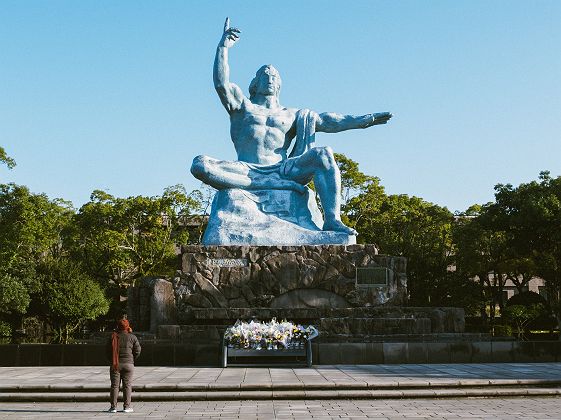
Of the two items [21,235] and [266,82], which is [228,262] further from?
[21,235]

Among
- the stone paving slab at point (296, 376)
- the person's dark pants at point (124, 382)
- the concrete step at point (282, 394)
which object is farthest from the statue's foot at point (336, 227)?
the person's dark pants at point (124, 382)

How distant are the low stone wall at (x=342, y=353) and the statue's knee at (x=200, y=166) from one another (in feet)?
17.0

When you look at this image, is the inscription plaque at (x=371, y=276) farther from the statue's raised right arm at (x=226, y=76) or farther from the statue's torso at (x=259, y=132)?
the statue's raised right arm at (x=226, y=76)

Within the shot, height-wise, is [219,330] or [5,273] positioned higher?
[5,273]

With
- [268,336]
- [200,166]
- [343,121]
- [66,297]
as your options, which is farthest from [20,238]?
[268,336]

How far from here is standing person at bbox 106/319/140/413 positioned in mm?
8430

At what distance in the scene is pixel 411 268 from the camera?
34250mm

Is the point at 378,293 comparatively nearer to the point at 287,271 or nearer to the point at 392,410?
the point at 287,271

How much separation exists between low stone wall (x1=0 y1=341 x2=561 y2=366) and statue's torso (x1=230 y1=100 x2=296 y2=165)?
642 centimetres

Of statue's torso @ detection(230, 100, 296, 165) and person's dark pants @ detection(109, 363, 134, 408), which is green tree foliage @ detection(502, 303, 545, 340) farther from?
person's dark pants @ detection(109, 363, 134, 408)

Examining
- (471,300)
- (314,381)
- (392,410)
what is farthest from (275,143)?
(471,300)

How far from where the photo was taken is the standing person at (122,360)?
27.7 feet

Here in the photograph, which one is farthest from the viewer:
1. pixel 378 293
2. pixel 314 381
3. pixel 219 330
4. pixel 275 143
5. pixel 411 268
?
pixel 411 268

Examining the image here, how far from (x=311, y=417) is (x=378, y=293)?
854 cm
